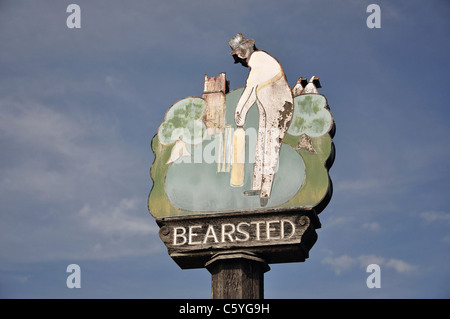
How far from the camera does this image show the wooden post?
11.0 metres

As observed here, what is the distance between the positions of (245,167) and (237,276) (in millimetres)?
1870

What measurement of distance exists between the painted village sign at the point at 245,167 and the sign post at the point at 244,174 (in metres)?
0.02

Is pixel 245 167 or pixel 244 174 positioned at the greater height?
pixel 245 167

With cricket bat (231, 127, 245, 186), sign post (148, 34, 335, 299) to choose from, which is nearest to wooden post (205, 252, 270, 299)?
sign post (148, 34, 335, 299)

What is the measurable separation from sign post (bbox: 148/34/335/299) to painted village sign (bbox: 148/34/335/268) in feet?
0.06

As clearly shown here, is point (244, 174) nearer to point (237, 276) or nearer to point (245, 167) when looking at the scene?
point (245, 167)

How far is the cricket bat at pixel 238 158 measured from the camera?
11.9 meters

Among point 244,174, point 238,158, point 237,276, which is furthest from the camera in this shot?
point 238,158

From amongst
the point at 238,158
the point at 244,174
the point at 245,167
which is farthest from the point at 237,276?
the point at 238,158

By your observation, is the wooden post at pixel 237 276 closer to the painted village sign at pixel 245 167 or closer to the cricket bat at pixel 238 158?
the painted village sign at pixel 245 167

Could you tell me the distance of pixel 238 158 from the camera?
1202 cm
